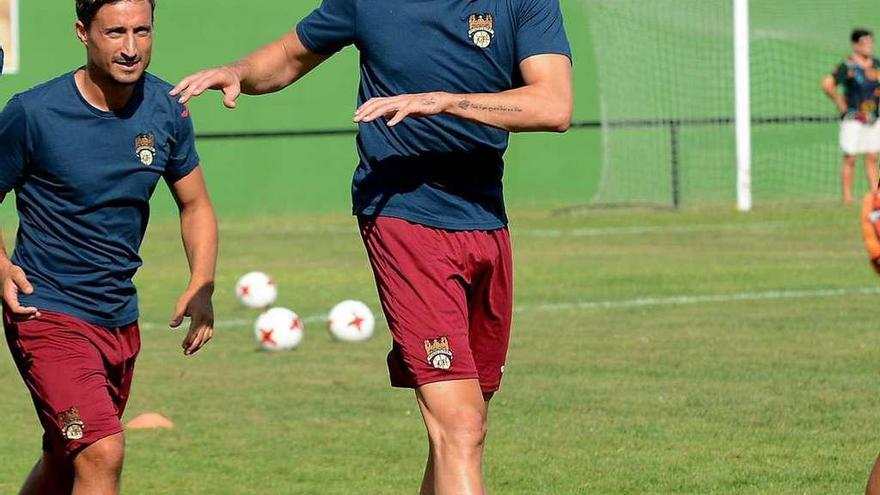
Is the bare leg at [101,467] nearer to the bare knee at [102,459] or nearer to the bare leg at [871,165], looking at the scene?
the bare knee at [102,459]

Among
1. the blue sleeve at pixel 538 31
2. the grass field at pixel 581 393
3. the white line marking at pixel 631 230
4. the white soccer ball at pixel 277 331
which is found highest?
the blue sleeve at pixel 538 31

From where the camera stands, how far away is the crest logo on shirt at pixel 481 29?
585 centimetres

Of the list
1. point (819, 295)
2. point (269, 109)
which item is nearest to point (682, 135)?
point (269, 109)

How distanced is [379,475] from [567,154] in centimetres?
2197

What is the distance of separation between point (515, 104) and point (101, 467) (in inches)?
68.5

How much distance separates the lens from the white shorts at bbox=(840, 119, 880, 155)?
25.7 m

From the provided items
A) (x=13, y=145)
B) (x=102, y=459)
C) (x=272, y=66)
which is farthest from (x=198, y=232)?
(x=102, y=459)

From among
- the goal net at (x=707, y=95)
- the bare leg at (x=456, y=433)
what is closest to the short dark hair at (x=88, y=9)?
the bare leg at (x=456, y=433)

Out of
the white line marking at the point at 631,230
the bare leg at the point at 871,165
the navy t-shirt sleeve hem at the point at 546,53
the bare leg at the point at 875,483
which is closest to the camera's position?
the bare leg at the point at 875,483

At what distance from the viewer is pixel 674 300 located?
14898 millimetres

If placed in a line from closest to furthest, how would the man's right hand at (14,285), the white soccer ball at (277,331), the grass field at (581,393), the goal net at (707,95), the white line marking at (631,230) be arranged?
the man's right hand at (14,285)
the grass field at (581,393)
the white soccer ball at (277,331)
the white line marking at (631,230)
the goal net at (707,95)

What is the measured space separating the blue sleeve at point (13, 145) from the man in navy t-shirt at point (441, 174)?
0.56 meters

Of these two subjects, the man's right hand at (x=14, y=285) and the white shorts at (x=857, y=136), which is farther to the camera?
the white shorts at (x=857, y=136)

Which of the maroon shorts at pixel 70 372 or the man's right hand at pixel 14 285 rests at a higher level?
the man's right hand at pixel 14 285
